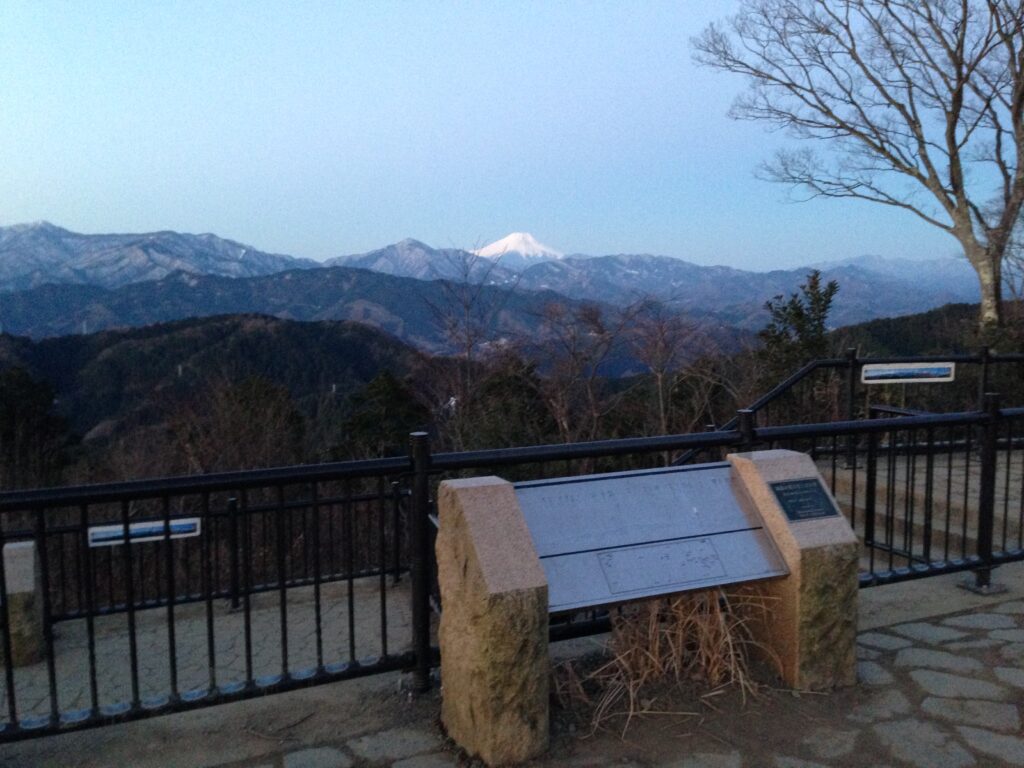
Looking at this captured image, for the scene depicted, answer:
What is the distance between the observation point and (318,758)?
3260 mm

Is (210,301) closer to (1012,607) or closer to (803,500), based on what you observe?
(1012,607)

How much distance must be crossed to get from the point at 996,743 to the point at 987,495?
6.85 feet

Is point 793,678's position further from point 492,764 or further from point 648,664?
point 492,764

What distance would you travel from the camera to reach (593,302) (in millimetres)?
13844

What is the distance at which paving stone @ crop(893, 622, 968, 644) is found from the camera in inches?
173

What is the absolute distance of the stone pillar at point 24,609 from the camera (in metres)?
6.43

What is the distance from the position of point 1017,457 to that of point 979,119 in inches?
479

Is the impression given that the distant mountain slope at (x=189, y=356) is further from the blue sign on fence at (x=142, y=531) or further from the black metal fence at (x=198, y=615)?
the blue sign on fence at (x=142, y=531)

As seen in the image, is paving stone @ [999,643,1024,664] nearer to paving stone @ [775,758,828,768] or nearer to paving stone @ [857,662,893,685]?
paving stone @ [857,662,893,685]

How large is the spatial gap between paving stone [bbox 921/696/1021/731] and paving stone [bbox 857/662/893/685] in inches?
8.5

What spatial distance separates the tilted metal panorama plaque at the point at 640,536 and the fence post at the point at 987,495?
203 cm

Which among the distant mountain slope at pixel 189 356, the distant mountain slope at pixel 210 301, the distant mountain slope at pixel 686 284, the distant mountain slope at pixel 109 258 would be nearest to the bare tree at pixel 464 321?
Answer: the distant mountain slope at pixel 686 284

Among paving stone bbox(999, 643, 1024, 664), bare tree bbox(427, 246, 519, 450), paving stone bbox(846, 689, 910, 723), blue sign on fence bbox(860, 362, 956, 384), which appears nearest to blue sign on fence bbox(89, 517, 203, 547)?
paving stone bbox(846, 689, 910, 723)

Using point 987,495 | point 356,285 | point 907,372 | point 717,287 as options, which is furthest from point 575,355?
point 356,285
